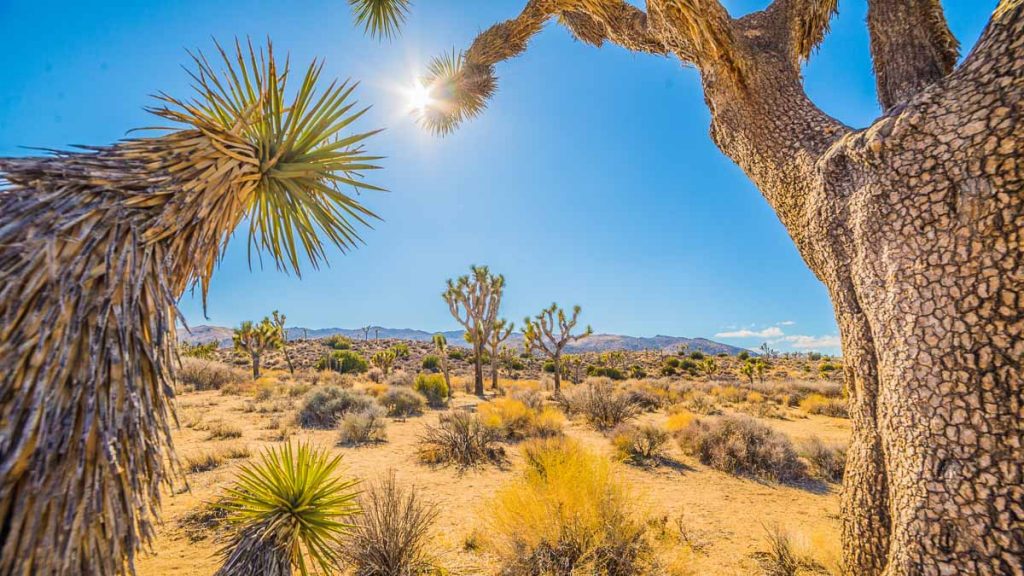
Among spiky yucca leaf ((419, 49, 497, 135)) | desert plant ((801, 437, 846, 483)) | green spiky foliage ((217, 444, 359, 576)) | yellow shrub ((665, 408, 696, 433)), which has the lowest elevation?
desert plant ((801, 437, 846, 483))

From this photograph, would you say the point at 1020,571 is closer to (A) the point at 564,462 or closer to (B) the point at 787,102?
(B) the point at 787,102

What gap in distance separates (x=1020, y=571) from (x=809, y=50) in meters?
4.45

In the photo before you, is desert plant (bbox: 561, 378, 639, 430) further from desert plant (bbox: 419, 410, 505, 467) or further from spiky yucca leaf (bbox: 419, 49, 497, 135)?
spiky yucca leaf (bbox: 419, 49, 497, 135)

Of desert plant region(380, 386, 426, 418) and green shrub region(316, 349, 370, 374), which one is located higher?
green shrub region(316, 349, 370, 374)

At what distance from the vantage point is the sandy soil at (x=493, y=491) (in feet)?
13.3

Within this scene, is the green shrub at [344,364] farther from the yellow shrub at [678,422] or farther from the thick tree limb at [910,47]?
the thick tree limb at [910,47]

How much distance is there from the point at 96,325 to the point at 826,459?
9.97 m

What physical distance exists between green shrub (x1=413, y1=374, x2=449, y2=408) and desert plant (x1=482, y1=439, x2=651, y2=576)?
35.9 feet

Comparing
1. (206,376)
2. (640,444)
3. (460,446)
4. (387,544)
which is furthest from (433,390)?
(387,544)

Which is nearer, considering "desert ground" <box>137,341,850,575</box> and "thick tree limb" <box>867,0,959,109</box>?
"thick tree limb" <box>867,0,959,109</box>

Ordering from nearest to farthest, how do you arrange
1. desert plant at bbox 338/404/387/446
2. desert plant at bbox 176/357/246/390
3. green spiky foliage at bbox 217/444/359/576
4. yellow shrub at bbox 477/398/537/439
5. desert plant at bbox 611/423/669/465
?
green spiky foliage at bbox 217/444/359/576, desert plant at bbox 611/423/669/465, desert plant at bbox 338/404/387/446, yellow shrub at bbox 477/398/537/439, desert plant at bbox 176/357/246/390

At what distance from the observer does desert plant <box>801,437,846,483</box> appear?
7.08m

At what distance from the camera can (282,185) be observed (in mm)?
2076

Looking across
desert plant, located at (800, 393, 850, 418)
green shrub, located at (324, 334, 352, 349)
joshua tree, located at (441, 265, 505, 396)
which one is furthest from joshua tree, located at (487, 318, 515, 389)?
green shrub, located at (324, 334, 352, 349)
